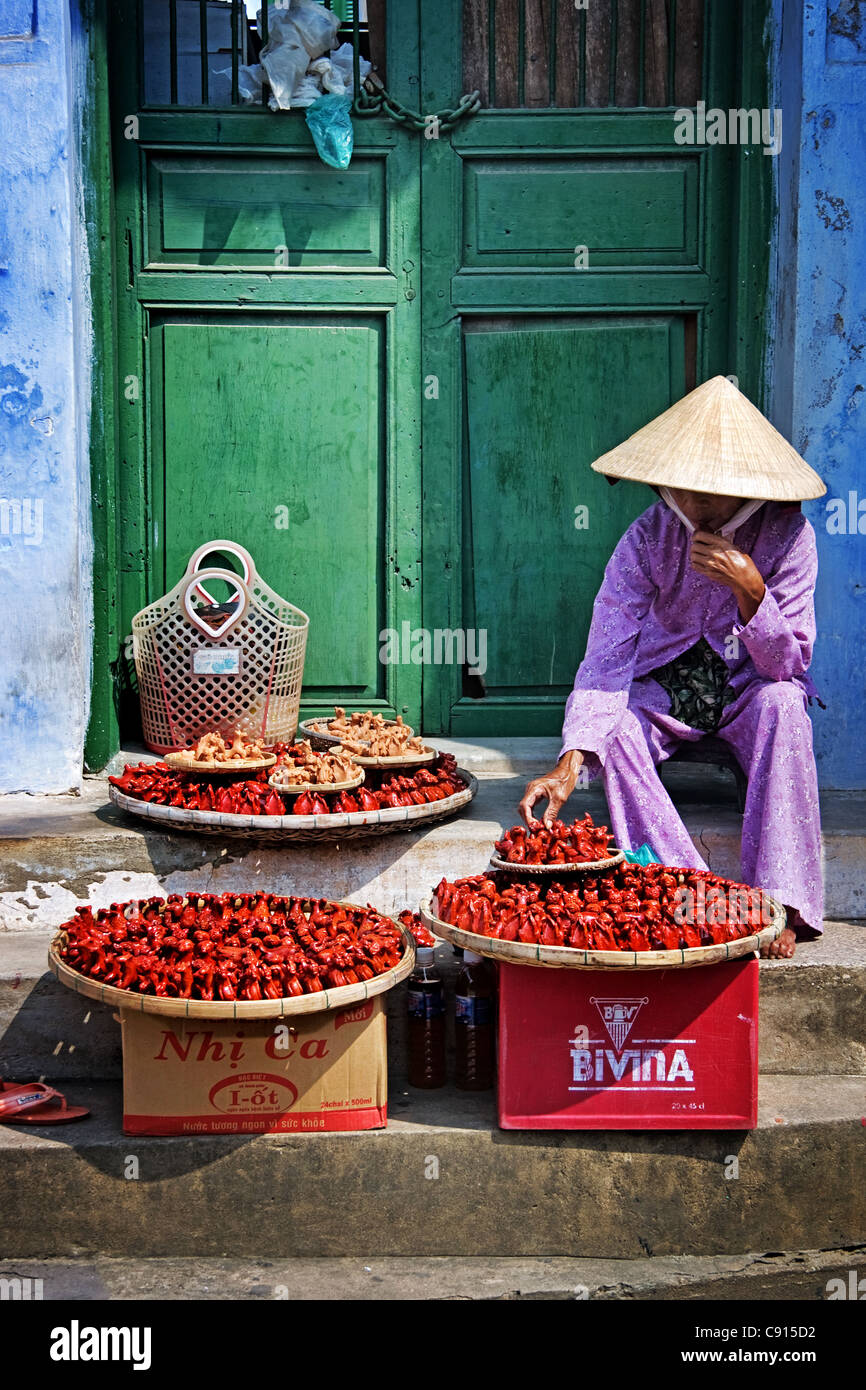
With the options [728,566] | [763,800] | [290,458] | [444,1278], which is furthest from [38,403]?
[444,1278]

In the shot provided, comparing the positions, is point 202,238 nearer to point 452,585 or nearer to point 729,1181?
point 452,585

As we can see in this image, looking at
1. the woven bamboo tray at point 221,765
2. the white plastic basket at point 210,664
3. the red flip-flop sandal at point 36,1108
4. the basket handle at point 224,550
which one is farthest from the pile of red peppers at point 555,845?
the basket handle at point 224,550

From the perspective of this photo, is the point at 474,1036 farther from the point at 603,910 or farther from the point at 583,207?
the point at 583,207

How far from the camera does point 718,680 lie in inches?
161

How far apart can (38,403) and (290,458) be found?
101cm

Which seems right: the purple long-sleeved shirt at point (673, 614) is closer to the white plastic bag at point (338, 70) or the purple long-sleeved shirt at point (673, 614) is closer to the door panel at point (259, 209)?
the door panel at point (259, 209)

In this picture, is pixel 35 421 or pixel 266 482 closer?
pixel 35 421

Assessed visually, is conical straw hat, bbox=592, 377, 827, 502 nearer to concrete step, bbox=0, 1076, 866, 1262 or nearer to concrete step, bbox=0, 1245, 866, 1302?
concrete step, bbox=0, 1076, 866, 1262

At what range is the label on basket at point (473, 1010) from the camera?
133 inches

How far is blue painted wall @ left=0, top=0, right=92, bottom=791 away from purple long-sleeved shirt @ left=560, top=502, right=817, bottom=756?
1.78 meters

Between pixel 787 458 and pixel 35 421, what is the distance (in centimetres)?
242

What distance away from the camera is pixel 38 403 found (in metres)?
4.48

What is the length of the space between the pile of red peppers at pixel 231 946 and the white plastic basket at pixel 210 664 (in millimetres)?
1233

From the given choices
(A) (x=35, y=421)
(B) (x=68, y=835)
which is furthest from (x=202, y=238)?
(B) (x=68, y=835)
